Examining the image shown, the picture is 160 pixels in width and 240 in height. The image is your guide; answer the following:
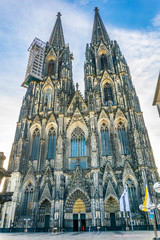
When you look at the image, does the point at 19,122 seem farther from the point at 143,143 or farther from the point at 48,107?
the point at 143,143

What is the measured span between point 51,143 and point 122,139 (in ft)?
33.5

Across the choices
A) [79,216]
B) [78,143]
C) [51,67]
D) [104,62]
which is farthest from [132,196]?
[51,67]

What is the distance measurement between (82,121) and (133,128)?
Answer: 7487 millimetres

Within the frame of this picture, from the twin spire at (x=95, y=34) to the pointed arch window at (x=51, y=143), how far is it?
72.2 feet

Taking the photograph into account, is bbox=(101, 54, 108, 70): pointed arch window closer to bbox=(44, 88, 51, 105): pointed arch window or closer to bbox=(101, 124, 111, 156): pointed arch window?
bbox=(44, 88, 51, 105): pointed arch window

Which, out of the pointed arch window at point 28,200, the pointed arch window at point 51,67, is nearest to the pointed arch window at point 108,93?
the pointed arch window at point 51,67

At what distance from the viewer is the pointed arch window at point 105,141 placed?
24.2 meters

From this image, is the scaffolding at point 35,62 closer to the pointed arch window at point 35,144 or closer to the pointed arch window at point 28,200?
the pointed arch window at point 35,144

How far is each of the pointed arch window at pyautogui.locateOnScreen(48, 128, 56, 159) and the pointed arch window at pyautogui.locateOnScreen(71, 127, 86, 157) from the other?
2.68m

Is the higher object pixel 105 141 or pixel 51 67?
pixel 51 67

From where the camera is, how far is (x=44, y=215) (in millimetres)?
21453

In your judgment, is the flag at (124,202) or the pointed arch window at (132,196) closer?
the flag at (124,202)

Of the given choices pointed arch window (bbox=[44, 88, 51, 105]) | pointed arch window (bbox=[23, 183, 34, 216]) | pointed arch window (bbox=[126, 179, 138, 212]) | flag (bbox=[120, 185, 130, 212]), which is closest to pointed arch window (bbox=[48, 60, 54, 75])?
pointed arch window (bbox=[44, 88, 51, 105])

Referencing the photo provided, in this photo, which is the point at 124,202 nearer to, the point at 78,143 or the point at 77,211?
the point at 77,211
